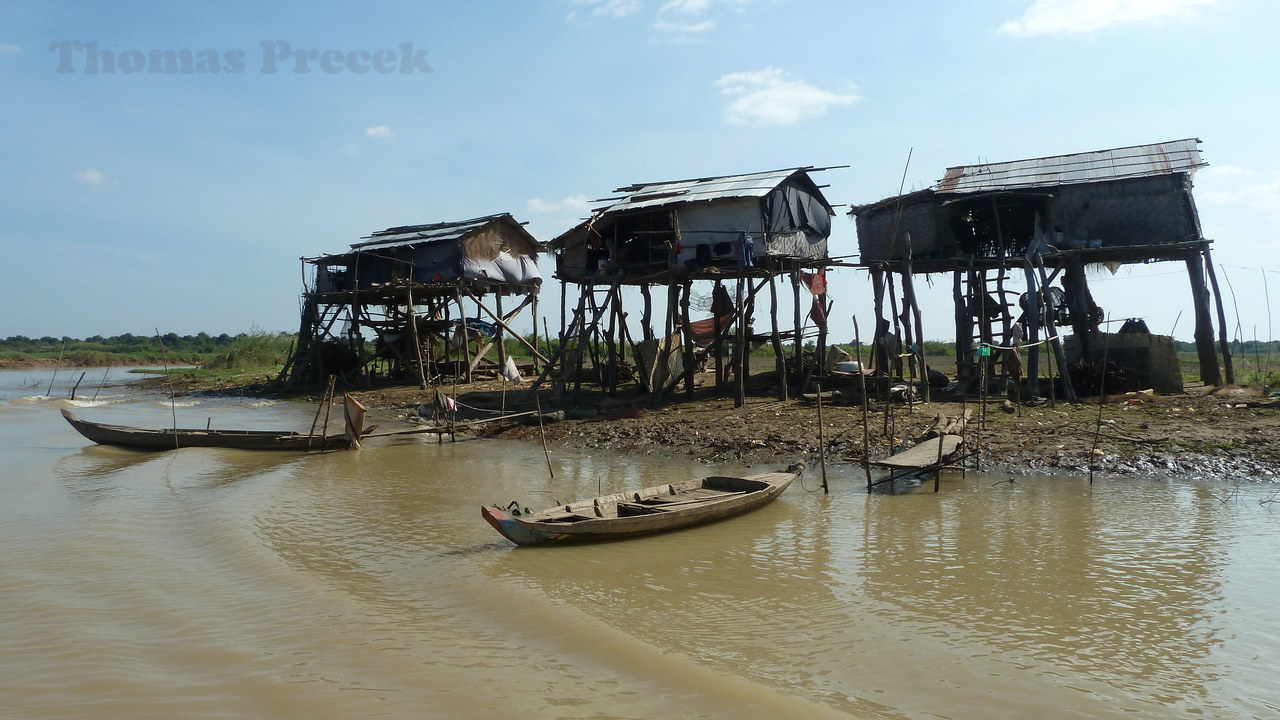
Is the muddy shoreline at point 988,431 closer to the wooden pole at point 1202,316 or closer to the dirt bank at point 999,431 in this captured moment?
the dirt bank at point 999,431

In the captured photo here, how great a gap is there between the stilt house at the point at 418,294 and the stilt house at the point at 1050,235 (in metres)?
12.3

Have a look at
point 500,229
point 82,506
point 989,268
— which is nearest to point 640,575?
point 82,506

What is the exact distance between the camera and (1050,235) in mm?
17156

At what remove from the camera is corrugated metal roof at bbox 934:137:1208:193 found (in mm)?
16891

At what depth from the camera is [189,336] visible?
74.6 meters

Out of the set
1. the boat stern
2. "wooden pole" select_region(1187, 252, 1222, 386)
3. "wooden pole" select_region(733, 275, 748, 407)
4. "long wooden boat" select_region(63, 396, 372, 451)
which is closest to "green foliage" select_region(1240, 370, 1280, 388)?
"wooden pole" select_region(1187, 252, 1222, 386)

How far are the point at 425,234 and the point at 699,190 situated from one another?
11.2m

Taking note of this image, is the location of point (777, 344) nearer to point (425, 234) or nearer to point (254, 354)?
point (425, 234)

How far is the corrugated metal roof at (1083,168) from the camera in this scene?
55.4 ft

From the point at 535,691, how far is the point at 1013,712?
281 centimetres

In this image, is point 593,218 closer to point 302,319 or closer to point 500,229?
point 500,229

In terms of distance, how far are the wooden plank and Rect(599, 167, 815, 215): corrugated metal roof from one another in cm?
740

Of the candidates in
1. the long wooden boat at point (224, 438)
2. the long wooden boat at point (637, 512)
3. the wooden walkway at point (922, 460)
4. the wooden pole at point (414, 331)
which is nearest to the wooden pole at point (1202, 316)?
the wooden walkway at point (922, 460)

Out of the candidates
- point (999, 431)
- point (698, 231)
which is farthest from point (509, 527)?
point (698, 231)
